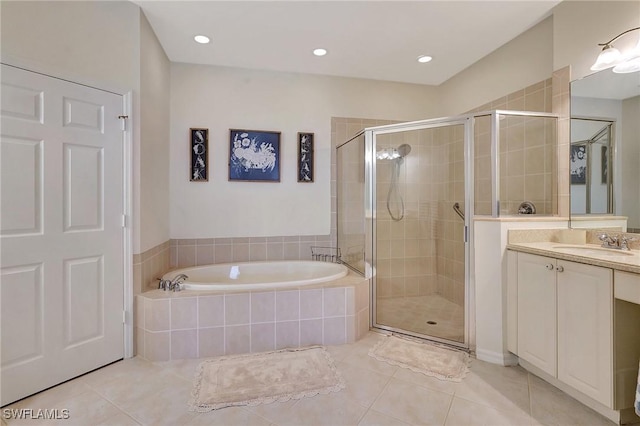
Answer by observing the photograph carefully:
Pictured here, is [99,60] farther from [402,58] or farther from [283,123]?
[402,58]

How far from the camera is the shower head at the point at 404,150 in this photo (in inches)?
106

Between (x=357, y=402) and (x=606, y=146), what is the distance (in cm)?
223

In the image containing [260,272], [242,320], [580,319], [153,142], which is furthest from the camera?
[260,272]

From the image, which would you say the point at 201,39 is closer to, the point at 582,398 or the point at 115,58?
the point at 115,58

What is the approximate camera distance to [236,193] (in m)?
3.04

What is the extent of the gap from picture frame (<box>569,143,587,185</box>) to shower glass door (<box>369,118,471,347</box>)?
0.72 meters

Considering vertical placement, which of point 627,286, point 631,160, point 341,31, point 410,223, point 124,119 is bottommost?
point 627,286

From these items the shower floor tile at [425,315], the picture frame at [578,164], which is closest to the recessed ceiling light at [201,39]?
the shower floor tile at [425,315]

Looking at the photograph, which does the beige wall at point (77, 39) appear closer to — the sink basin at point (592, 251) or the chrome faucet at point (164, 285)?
the chrome faucet at point (164, 285)

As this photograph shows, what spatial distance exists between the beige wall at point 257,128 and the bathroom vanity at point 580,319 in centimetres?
189

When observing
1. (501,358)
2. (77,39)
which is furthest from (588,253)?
(77,39)

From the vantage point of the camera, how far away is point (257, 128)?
306 cm

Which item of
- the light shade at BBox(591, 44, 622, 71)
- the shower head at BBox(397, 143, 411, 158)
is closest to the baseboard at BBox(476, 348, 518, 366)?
the shower head at BBox(397, 143, 411, 158)

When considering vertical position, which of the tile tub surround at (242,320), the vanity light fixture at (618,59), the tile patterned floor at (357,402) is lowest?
the tile patterned floor at (357,402)
